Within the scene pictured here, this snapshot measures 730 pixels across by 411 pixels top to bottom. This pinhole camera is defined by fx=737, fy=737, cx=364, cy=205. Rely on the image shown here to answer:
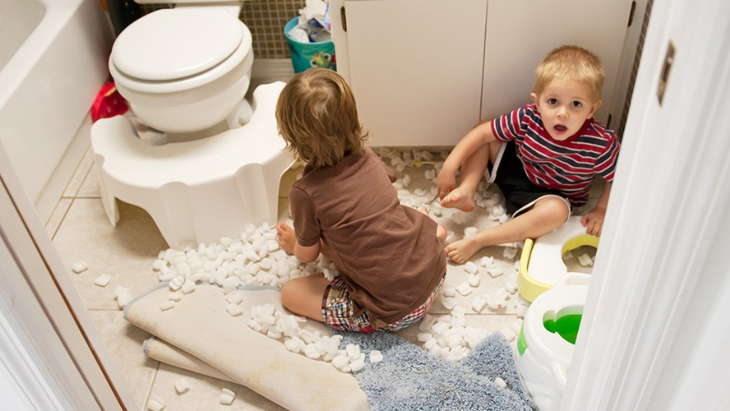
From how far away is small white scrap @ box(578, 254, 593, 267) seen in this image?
1893mm

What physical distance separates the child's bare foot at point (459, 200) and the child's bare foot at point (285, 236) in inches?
15.8

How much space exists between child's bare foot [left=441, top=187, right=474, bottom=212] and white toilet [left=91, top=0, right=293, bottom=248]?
440 millimetres

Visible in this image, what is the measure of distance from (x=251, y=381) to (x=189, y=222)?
21.3 inches

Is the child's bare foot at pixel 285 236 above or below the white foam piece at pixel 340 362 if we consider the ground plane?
above

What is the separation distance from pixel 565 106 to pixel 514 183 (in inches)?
11.9

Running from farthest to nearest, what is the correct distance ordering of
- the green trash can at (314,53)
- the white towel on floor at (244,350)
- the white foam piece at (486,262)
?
the green trash can at (314,53) < the white foam piece at (486,262) < the white towel on floor at (244,350)

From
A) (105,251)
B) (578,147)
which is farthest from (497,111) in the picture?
(105,251)

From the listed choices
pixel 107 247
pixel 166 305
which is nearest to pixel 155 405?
pixel 166 305

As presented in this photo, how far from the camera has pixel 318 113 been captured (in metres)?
1.51

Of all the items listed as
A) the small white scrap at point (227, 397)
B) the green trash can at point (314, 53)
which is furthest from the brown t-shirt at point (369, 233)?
the green trash can at point (314, 53)

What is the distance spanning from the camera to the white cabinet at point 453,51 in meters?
1.79

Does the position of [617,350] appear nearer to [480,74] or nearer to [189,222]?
[480,74]

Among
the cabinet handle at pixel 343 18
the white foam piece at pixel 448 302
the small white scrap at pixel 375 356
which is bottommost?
the white foam piece at pixel 448 302

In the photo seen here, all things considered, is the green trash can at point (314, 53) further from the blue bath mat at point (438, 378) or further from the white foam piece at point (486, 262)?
the blue bath mat at point (438, 378)
